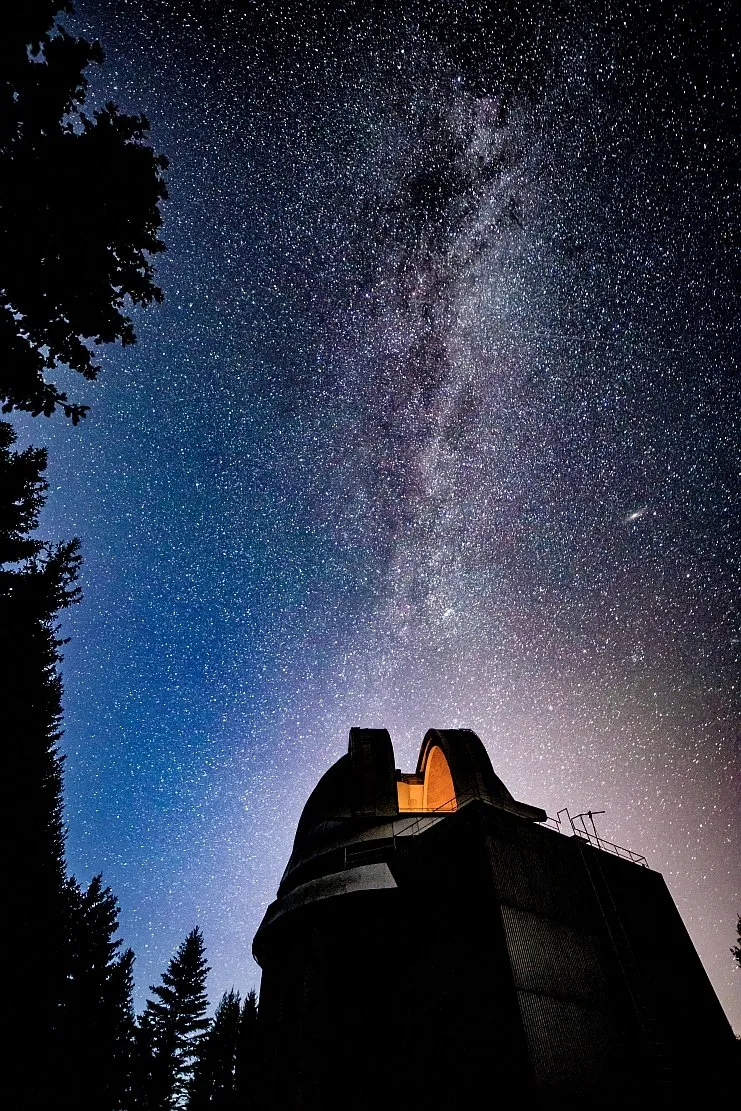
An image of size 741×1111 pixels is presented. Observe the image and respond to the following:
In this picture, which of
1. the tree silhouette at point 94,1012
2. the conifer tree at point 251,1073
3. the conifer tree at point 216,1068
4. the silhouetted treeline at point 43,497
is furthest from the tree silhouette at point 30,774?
the conifer tree at point 216,1068

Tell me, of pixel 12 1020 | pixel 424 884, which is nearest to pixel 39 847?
pixel 12 1020

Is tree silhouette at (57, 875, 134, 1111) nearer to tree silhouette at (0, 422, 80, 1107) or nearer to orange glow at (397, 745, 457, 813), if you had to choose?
tree silhouette at (0, 422, 80, 1107)

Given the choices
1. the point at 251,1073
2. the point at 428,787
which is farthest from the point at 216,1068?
the point at 428,787

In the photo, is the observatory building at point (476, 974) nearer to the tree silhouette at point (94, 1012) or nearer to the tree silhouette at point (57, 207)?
the tree silhouette at point (94, 1012)

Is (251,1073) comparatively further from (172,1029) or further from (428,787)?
(172,1029)

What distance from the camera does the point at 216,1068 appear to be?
3219 centimetres

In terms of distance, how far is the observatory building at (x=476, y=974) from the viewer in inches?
400

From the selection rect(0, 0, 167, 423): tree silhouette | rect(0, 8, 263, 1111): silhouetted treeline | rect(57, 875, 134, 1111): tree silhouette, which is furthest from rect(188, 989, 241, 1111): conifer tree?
rect(0, 0, 167, 423): tree silhouette

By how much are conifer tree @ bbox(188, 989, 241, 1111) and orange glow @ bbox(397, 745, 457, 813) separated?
69.9ft

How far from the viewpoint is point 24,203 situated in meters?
5.70

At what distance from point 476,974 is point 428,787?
9543mm

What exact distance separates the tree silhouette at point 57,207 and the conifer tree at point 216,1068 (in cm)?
3719

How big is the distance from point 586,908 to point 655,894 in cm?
409

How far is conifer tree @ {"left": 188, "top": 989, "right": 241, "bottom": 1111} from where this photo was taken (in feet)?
94.4
